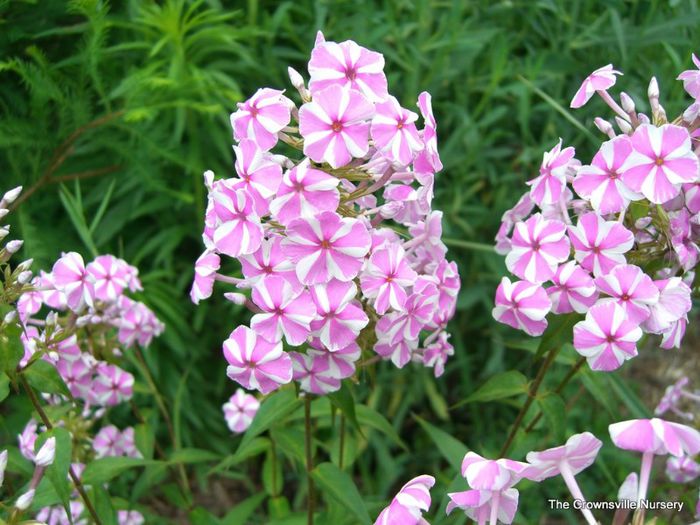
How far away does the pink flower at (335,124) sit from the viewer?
1223 mm

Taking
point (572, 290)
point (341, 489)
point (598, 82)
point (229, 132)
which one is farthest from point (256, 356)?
point (229, 132)

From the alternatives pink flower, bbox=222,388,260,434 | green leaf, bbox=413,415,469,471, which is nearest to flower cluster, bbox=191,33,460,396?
green leaf, bbox=413,415,469,471

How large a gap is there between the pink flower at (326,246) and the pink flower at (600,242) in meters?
0.37

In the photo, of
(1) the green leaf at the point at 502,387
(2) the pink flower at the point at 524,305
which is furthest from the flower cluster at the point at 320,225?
(1) the green leaf at the point at 502,387

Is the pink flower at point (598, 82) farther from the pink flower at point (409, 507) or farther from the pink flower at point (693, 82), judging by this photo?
the pink flower at point (409, 507)

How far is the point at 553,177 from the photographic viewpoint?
143cm

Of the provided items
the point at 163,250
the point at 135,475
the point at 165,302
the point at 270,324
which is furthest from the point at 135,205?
the point at 270,324

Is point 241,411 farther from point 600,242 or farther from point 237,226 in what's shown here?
point 600,242

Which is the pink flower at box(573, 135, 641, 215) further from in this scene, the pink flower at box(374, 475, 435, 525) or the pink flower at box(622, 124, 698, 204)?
the pink flower at box(374, 475, 435, 525)

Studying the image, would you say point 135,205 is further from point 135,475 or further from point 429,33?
point 429,33

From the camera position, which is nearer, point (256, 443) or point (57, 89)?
point (256, 443)

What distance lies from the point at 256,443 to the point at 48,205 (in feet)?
3.74

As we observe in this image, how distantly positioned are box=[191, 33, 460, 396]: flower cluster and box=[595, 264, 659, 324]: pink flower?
0.30 metres

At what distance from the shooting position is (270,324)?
4.21 ft
